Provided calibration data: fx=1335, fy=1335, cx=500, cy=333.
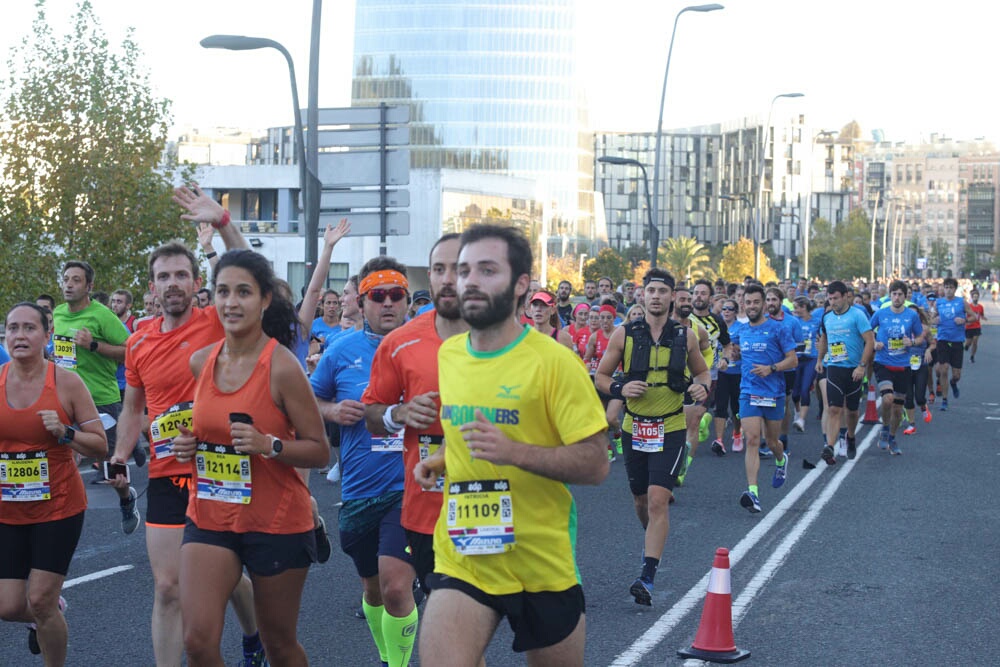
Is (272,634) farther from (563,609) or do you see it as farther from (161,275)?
(161,275)

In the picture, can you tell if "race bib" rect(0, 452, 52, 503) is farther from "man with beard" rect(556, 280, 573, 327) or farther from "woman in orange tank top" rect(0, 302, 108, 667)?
"man with beard" rect(556, 280, 573, 327)

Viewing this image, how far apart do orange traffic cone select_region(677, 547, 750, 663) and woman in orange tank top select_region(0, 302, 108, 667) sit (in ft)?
9.92

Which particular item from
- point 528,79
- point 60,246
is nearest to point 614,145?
point 528,79

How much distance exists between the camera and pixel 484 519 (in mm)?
4102

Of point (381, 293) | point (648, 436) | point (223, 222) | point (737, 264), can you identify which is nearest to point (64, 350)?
point (223, 222)

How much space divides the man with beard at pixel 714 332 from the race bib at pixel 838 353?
1.20 meters

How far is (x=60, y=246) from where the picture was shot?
25625 mm

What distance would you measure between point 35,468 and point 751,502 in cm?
679

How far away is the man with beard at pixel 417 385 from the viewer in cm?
523

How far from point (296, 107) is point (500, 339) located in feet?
48.7

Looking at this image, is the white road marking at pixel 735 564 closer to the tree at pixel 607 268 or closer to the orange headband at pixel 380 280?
the orange headband at pixel 380 280

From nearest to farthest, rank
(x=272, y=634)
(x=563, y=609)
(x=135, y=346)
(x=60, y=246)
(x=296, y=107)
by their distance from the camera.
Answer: (x=563, y=609) → (x=272, y=634) → (x=135, y=346) → (x=296, y=107) → (x=60, y=246)

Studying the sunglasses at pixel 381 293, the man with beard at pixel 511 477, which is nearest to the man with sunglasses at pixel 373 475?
the sunglasses at pixel 381 293

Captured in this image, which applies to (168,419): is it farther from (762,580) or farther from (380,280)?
(762,580)
